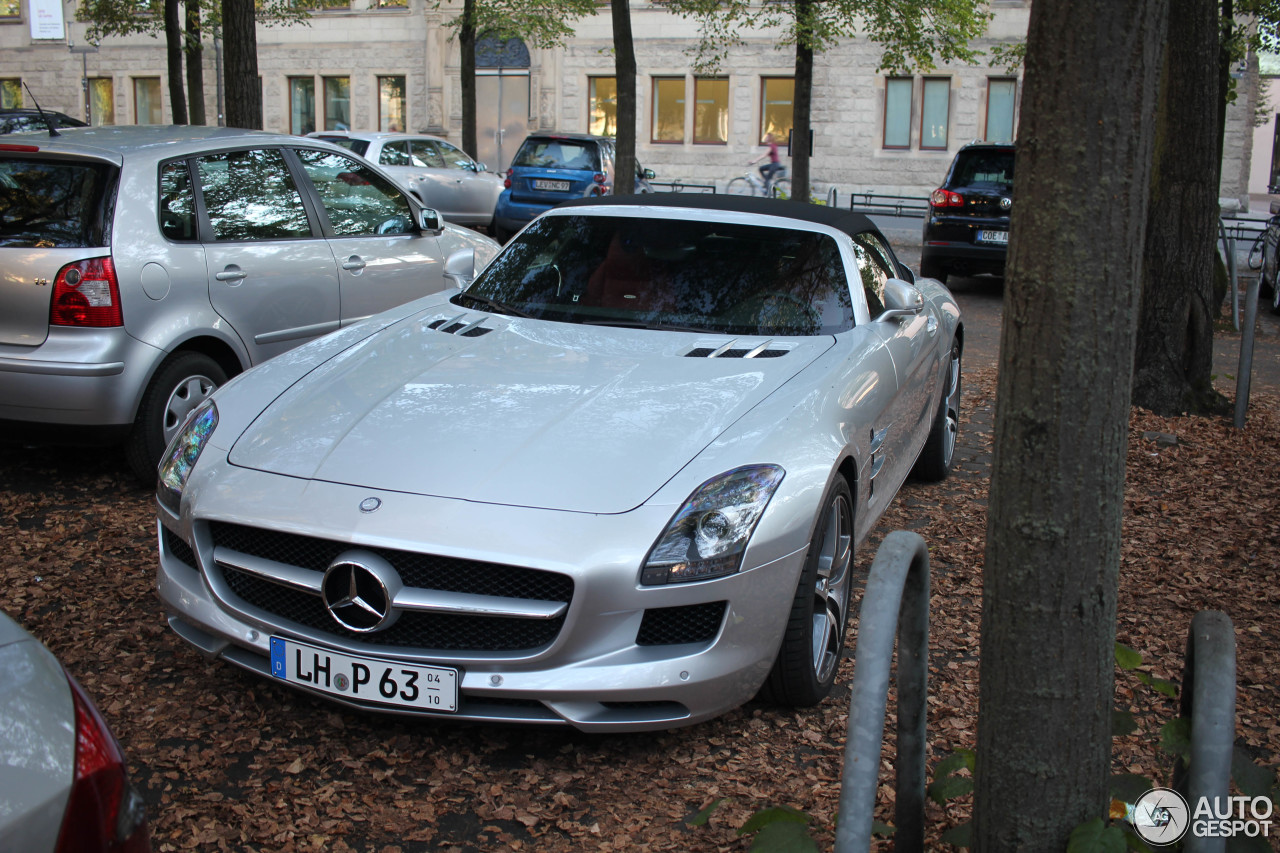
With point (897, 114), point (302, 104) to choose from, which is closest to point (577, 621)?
point (897, 114)

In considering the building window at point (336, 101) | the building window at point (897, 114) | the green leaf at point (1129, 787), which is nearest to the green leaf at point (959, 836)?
the green leaf at point (1129, 787)

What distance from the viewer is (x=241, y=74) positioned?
980 centimetres

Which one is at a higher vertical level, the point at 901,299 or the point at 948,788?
the point at 901,299

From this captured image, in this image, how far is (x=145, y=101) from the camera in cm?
4112

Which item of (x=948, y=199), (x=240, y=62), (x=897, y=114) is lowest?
(x=948, y=199)

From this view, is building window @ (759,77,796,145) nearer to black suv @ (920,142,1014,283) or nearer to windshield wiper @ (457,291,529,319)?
black suv @ (920,142,1014,283)

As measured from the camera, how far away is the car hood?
3.22m

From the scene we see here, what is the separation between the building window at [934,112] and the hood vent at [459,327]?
102ft

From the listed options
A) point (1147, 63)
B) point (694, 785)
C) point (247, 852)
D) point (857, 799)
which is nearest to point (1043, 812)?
point (857, 799)

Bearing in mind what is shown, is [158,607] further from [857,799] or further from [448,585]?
[857,799]

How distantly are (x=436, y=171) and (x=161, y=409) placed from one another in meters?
13.2

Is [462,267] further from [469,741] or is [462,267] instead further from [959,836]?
[959,836]

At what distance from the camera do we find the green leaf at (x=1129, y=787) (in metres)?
2.52

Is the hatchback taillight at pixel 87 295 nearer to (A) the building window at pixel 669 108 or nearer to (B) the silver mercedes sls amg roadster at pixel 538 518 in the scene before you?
(B) the silver mercedes sls amg roadster at pixel 538 518
